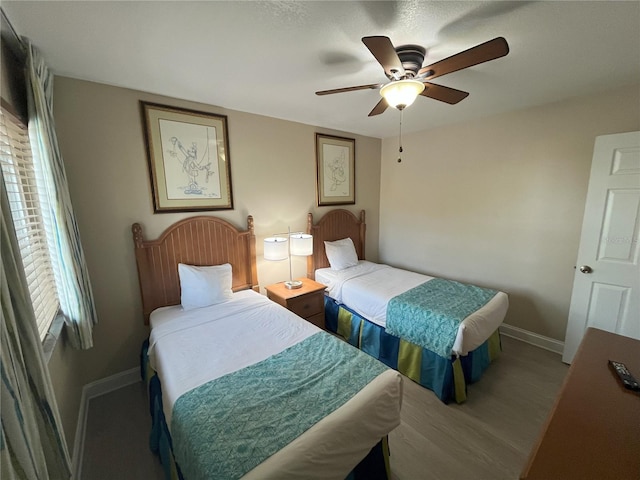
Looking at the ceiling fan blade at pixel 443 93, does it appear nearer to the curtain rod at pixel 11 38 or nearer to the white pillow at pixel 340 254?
the white pillow at pixel 340 254

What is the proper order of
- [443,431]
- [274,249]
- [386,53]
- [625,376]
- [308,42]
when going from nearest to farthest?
[625,376], [386,53], [308,42], [443,431], [274,249]

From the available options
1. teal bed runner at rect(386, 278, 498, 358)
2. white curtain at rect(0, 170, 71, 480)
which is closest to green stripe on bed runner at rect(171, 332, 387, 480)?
white curtain at rect(0, 170, 71, 480)

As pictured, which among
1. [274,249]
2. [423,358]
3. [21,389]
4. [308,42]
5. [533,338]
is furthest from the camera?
[533,338]

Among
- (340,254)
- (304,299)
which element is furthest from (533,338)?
(304,299)

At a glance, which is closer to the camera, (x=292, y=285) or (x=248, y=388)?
(x=248, y=388)

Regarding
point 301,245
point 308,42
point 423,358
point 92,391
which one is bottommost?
point 92,391

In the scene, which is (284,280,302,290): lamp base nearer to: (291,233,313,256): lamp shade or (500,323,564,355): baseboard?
(291,233,313,256): lamp shade

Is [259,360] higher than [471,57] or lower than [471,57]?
lower

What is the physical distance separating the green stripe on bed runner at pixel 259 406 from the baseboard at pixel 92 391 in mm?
1018

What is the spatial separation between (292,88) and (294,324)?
1.86 metres

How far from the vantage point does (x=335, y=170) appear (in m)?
3.42

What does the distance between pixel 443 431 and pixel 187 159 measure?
295cm

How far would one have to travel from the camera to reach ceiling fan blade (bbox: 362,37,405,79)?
1.16 metres

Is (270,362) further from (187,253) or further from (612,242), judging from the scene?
(612,242)
